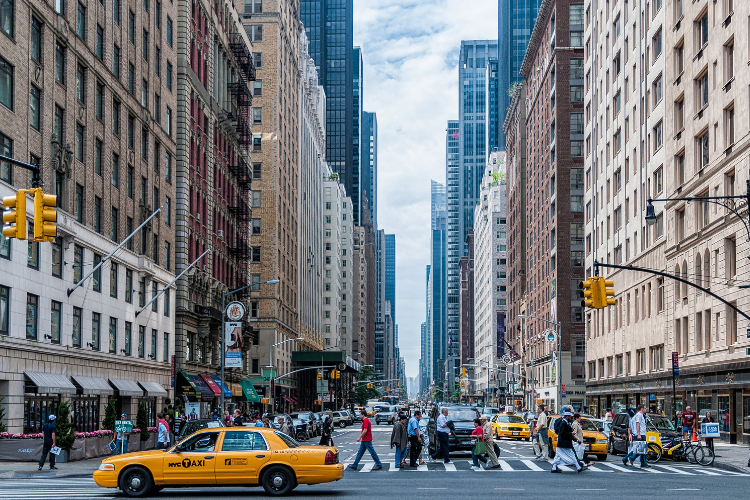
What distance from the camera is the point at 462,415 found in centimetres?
3838

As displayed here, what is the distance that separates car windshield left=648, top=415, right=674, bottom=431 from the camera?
3638 cm

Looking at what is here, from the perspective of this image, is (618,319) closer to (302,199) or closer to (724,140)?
(724,140)

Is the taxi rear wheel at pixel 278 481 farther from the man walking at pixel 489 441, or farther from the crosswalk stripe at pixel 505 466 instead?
the crosswalk stripe at pixel 505 466

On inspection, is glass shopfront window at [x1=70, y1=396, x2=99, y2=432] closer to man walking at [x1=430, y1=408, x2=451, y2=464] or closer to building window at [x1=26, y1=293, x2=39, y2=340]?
building window at [x1=26, y1=293, x2=39, y2=340]

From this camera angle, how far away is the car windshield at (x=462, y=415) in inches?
1495

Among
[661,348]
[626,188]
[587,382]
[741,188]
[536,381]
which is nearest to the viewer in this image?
[741,188]

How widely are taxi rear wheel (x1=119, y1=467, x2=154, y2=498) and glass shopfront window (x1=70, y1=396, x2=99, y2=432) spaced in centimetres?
2287

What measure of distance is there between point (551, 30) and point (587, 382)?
43274 mm

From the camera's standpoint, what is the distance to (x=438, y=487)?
23125mm

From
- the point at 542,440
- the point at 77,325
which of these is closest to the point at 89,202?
the point at 77,325

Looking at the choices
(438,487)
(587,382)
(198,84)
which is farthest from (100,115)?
(587,382)

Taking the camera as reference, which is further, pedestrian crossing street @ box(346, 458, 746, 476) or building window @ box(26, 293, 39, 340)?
building window @ box(26, 293, 39, 340)

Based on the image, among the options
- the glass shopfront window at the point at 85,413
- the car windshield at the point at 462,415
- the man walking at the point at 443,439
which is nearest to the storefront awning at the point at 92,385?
the glass shopfront window at the point at 85,413

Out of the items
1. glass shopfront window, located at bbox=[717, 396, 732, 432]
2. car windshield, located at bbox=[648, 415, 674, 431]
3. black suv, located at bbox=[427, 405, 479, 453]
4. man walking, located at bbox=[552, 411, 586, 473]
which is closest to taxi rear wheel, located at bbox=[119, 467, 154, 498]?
man walking, located at bbox=[552, 411, 586, 473]
